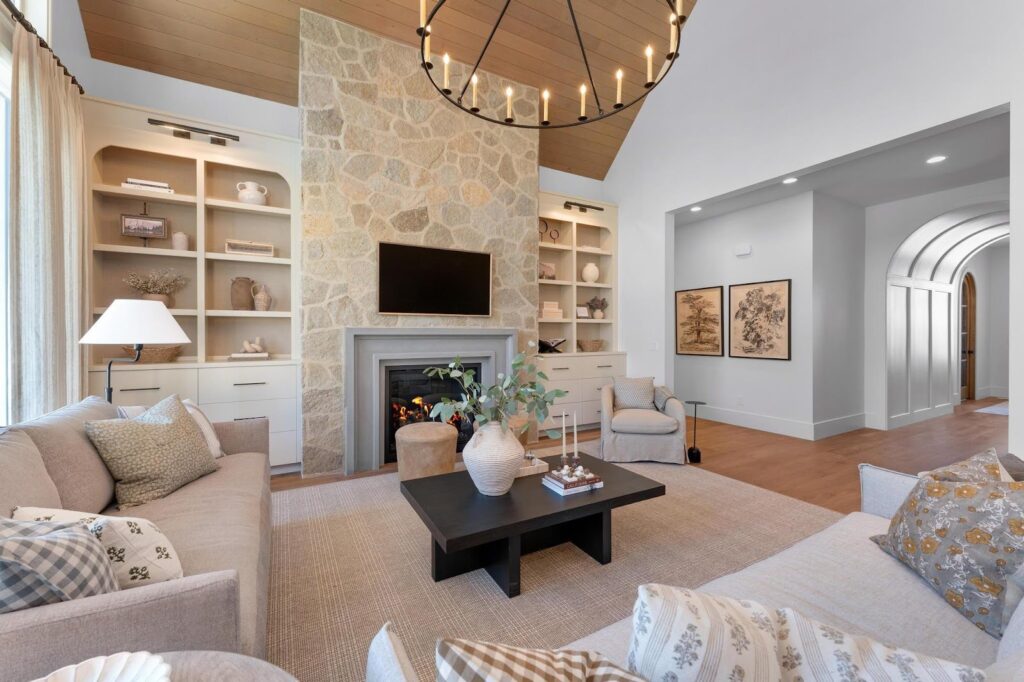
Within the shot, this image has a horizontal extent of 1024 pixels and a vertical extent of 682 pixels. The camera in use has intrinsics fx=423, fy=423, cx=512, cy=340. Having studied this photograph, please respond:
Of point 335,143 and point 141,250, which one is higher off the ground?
point 335,143

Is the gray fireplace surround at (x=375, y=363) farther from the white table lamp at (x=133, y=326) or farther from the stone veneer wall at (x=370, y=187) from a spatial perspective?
the white table lamp at (x=133, y=326)

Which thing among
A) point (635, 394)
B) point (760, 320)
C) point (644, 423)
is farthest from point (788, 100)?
point (644, 423)

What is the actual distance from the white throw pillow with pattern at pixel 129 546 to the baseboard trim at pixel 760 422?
5.42 meters

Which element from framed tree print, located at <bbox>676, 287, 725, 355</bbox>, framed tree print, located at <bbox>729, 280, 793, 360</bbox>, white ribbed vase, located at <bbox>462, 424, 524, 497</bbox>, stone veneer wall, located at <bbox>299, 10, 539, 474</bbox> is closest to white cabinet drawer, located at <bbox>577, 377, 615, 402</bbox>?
stone veneer wall, located at <bbox>299, 10, 539, 474</bbox>

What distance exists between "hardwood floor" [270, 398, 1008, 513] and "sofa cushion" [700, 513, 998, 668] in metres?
1.79

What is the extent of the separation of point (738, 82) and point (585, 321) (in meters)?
2.83

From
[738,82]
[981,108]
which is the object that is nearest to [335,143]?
[738,82]

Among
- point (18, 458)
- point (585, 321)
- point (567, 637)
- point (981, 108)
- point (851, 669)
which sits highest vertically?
→ point (981, 108)

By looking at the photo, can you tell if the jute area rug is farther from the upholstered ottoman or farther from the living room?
the upholstered ottoman

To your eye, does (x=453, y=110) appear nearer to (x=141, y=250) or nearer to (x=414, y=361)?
(x=414, y=361)

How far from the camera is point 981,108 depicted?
2.60 metres

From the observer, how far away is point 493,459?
2023 millimetres

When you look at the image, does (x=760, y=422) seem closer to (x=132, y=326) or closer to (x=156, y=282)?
(x=132, y=326)

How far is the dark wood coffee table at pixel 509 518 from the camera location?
1.79 m
